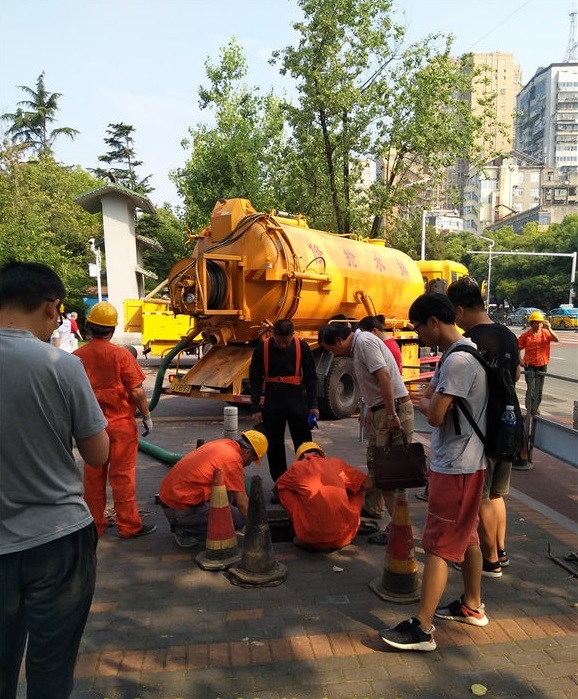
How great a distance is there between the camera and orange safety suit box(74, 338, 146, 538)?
411 cm

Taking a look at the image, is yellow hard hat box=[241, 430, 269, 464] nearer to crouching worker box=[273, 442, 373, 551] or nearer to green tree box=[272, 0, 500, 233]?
crouching worker box=[273, 442, 373, 551]

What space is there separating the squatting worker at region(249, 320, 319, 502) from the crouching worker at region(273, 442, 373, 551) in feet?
2.86

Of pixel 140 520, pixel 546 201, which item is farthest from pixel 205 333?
pixel 546 201

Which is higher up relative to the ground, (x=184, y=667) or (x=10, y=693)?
(x=10, y=693)

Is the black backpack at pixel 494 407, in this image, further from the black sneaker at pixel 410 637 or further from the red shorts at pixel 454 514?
the black sneaker at pixel 410 637

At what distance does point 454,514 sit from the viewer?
278cm

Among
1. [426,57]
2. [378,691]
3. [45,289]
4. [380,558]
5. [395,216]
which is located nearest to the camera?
[45,289]

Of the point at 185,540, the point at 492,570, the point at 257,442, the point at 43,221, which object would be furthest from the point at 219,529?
the point at 43,221

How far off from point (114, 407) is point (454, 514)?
2.62 metres

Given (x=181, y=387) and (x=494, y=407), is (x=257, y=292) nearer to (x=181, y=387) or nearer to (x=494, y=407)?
(x=181, y=387)

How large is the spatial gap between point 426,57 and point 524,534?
14.9 meters

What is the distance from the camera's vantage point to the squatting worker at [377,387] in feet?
13.6

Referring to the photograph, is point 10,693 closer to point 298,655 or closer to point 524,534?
point 298,655

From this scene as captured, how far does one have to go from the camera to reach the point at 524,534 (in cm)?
438
